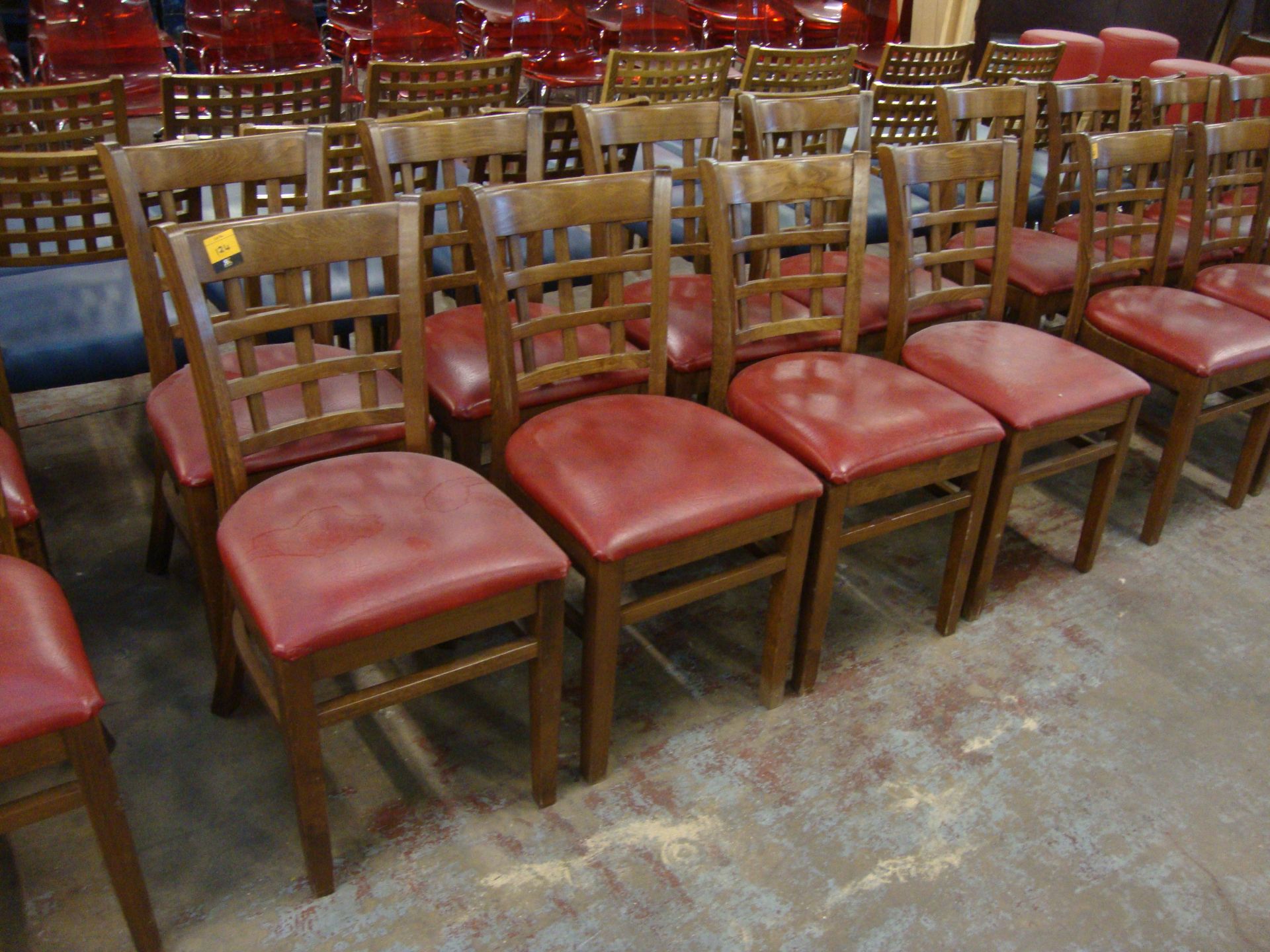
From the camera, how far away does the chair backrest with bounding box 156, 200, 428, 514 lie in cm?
158

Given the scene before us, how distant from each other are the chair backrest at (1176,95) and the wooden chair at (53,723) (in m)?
3.52

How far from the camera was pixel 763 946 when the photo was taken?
63.9 inches

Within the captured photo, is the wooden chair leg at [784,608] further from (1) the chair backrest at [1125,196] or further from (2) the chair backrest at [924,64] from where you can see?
(2) the chair backrest at [924,64]

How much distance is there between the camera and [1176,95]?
3.51m

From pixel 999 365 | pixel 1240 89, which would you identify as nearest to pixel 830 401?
pixel 999 365

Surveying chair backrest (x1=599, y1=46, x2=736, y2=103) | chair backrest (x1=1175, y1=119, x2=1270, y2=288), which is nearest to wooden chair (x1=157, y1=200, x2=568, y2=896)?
chair backrest (x1=599, y1=46, x2=736, y2=103)

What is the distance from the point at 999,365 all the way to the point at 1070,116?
5.59ft

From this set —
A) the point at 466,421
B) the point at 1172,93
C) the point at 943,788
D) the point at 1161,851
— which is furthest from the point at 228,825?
the point at 1172,93

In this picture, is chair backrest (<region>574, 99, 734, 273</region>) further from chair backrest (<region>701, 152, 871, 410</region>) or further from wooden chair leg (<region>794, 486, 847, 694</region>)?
wooden chair leg (<region>794, 486, 847, 694</region>)

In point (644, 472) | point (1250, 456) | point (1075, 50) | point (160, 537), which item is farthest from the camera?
point (1075, 50)

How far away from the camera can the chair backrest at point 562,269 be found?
1.84m

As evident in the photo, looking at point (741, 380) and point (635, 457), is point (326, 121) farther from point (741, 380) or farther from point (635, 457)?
point (635, 457)

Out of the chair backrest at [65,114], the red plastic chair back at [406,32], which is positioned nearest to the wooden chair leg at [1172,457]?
the chair backrest at [65,114]

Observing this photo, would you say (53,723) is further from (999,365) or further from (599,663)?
(999,365)
